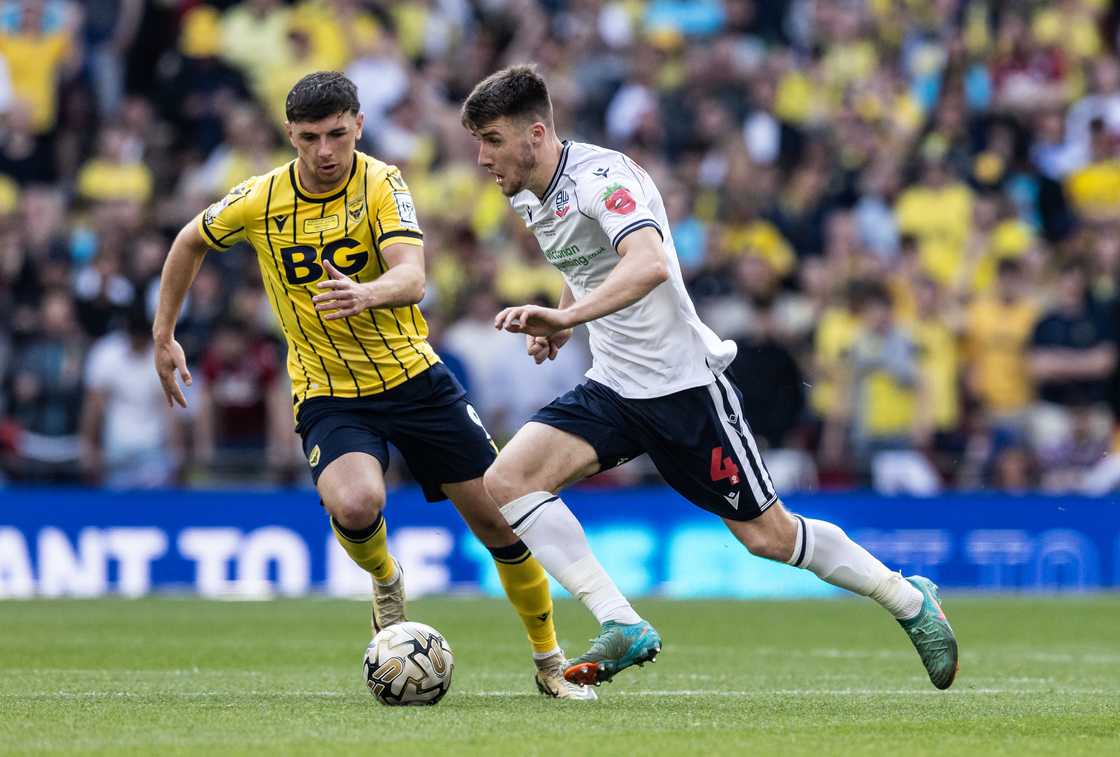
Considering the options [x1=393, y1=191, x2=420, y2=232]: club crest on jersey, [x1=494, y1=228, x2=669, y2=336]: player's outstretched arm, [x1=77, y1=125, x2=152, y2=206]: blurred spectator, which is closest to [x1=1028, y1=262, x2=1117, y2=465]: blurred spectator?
[x1=77, y1=125, x2=152, y2=206]: blurred spectator

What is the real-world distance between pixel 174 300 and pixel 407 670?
2.04 metres

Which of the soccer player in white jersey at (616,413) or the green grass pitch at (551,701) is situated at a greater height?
the soccer player in white jersey at (616,413)

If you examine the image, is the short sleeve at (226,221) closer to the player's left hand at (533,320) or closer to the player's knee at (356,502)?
the player's knee at (356,502)

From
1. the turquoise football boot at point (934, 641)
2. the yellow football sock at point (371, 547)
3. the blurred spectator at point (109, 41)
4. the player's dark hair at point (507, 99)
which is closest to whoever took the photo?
the player's dark hair at point (507, 99)

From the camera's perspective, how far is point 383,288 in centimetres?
759

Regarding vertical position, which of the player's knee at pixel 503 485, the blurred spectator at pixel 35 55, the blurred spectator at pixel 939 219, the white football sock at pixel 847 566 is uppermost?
the blurred spectator at pixel 35 55

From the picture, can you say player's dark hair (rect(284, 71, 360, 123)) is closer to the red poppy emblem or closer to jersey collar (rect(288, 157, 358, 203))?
jersey collar (rect(288, 157, 358, 203))

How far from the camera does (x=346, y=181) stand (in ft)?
27.2

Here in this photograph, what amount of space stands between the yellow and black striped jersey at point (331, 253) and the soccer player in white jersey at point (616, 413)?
650 millimetres

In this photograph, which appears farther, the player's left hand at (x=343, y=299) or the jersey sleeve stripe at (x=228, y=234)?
the jersey sleeve stripe at (x=228, y=234)

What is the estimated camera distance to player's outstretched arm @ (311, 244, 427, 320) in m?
7.31

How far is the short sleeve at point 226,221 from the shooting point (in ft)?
27.5

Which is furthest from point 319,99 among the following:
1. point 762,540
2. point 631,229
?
point 762,540

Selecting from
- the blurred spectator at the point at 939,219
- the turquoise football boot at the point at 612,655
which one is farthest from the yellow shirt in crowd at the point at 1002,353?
the turquoise football boot at the point at 612,655
